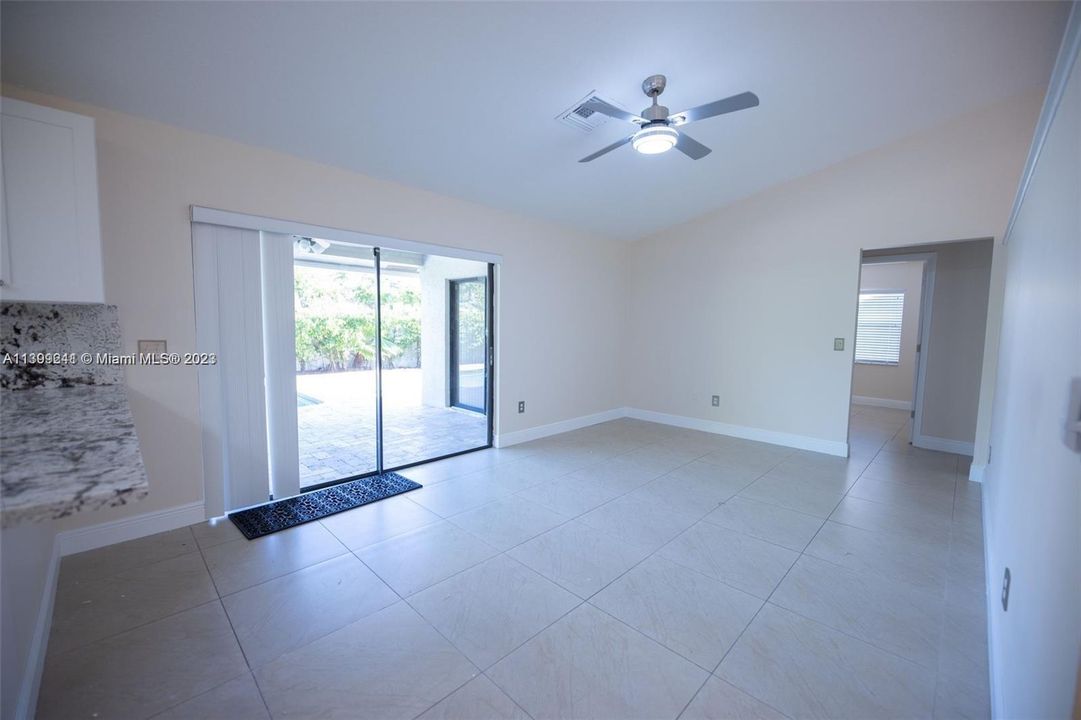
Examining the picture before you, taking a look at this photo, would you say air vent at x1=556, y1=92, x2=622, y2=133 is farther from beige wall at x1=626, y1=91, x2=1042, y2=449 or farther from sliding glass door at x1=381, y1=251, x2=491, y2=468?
beige wall at x1=626, y1=91, x2=1042, y2=449

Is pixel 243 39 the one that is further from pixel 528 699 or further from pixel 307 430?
pixel 307 430

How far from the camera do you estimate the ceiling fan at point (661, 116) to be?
2.23 meters

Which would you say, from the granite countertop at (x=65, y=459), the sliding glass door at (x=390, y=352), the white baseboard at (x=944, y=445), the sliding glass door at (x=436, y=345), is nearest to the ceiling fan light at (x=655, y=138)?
the sliding glass door at (x=390, y=352)

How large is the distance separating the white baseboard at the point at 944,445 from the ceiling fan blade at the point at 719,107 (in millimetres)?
4675

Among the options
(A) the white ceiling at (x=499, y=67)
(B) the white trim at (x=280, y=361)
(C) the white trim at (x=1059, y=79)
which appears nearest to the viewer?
(C) the white trim at (x=1059, y=79)

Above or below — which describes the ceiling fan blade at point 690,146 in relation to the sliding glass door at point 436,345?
above

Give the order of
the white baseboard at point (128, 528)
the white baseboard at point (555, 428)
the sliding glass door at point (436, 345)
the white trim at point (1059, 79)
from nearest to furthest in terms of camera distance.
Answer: the white trim at point (1059, 79) → the white baseboard at point (128, 528) → the white baseboard at point (555, 428) → the sliding glass door at point (436, 345)

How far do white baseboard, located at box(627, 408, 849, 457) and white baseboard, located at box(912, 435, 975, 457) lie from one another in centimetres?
120

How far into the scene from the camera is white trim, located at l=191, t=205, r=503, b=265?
2.71m

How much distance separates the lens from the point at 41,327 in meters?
2.29

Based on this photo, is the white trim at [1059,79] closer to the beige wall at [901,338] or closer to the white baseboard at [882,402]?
the beige wall at [901,338]

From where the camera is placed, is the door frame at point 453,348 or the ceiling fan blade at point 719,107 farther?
the door frame at point 453,348

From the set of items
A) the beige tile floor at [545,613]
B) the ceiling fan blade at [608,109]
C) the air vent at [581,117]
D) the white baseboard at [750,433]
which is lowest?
the beige tile floor at [545,613]

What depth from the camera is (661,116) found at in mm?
2402
